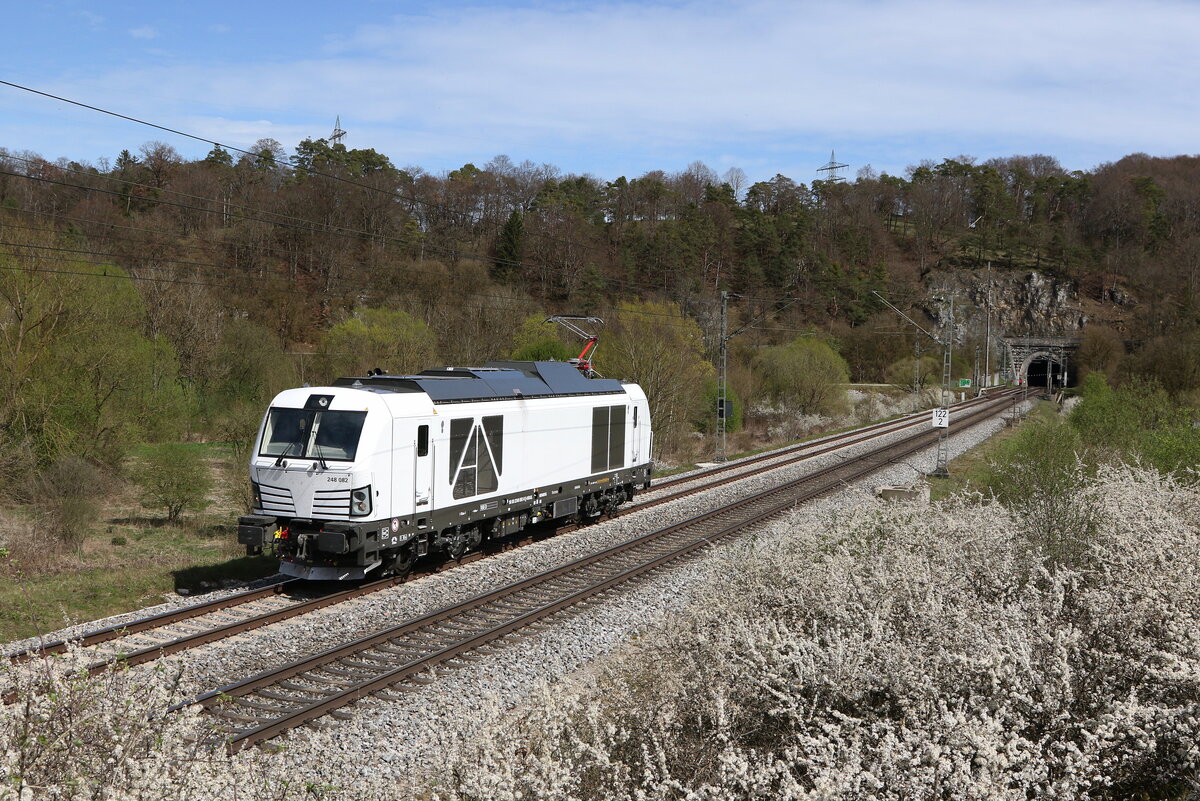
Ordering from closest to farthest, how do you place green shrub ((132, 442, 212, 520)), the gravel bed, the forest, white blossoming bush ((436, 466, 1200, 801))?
white blossoming bush ((436, 466, 1200, 801)), the gravel bed, green shrub ((132, 442, 212, 520)), the forest

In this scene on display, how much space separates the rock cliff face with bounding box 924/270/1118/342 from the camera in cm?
11106

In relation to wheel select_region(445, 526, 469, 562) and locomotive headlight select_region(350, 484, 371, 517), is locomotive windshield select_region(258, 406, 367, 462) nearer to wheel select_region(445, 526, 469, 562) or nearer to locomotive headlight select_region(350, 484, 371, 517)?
locomotive headlight select_region(350, 484, 371, 517)

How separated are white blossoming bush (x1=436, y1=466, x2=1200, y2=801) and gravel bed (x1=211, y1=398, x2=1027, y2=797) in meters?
0.70

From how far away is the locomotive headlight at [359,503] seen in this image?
38.5ft

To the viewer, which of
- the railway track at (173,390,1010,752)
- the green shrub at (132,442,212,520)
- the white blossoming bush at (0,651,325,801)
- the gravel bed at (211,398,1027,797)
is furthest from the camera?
the green shrub at (132,442,212,520)

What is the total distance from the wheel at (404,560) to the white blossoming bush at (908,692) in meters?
6.07

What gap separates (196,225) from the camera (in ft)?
176

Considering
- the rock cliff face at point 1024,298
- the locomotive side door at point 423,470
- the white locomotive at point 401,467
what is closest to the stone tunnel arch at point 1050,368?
the rock cliff face at point 1024,298

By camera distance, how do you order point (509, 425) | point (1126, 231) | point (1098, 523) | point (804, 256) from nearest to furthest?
point (1098, 523)
point (509, 425)
point (804, 256)
point (1126, 231)

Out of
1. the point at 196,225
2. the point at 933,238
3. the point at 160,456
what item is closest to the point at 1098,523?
the point at 160,456

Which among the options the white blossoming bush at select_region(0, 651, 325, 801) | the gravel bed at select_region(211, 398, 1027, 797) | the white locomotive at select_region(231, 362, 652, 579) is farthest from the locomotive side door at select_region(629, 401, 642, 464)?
the white blossoming bush at select_region(0, 651, 325, 801)

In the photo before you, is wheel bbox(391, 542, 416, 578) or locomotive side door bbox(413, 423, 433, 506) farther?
wheel bbox(391, 542, 416, 578)

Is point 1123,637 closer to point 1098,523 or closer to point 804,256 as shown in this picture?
point 1098,523

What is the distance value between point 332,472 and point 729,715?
7.65 m
